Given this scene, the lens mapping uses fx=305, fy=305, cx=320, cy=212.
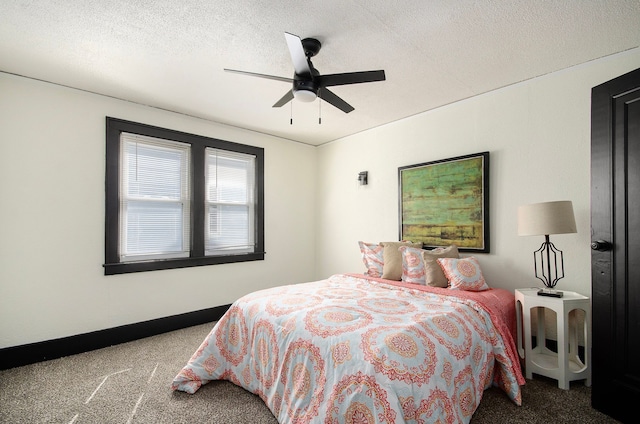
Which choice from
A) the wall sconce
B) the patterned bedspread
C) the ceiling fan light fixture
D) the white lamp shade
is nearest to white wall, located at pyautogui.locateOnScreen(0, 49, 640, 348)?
the white lamp shade

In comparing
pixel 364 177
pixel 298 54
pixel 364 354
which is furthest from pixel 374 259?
pixel 298 54

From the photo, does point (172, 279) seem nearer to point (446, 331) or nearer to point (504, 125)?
point (446, 331)

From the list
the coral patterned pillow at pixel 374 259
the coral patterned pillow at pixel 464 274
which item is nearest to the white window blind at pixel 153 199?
the coral patterned pillow at pixel 374 259

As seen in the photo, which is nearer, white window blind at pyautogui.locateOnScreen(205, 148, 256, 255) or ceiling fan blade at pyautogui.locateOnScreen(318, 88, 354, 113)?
ceiling fan blade at pyautogui.locateOnScreen(318, 88, 354, 113)

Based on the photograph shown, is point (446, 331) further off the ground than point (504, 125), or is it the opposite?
point (504, 125)

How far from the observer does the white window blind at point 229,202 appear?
4.10 m

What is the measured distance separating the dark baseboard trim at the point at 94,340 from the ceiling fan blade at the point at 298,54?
3.20m

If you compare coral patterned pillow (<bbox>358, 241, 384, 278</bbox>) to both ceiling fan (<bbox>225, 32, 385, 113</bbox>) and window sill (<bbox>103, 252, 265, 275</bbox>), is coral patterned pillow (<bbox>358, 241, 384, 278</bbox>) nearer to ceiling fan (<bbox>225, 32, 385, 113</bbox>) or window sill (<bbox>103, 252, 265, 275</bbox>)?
window sill (<bbox>103, 252, 265, 275</bbox>)

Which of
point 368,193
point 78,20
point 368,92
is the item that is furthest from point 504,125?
point 78,20

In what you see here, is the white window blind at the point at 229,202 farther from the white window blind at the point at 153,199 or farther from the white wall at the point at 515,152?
the white wall at the point at 515,152

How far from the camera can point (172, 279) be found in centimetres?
372

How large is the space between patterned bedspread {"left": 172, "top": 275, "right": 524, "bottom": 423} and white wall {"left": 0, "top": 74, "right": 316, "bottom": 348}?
1.56 m

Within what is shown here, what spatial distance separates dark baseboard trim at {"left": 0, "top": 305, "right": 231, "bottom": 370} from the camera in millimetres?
2752

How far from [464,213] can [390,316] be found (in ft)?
6.11
